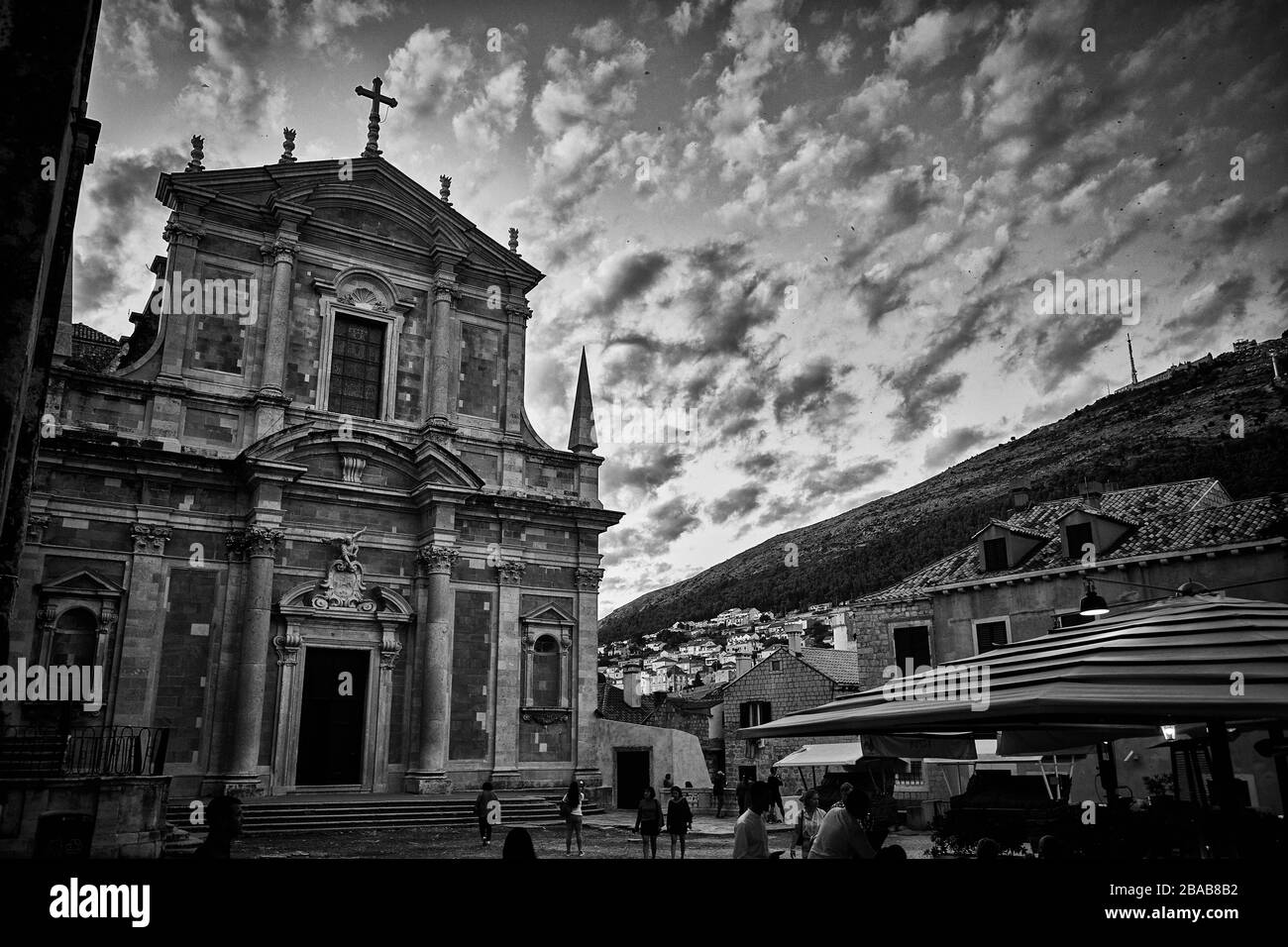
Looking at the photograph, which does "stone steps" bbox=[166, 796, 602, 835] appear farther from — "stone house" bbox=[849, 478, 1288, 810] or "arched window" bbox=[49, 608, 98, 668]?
"stone house" bbox=[849, 478, 1288, 810]

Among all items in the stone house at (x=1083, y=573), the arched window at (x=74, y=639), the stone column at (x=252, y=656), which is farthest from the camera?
the stone house at (x=1083, y=573)

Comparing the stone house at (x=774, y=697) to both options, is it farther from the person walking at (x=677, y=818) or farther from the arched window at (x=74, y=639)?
the arched window at (x=74, y=639)

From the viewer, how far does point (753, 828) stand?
795cm

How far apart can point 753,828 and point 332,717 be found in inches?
671

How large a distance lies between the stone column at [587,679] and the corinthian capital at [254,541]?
842 centimetres

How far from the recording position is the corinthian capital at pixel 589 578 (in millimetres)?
26016

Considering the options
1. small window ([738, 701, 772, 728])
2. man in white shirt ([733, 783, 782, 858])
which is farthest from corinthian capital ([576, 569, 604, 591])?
man in white shirt ([733, 783, 782, 858])

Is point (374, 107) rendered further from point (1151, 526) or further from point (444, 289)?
point (1151, 526)

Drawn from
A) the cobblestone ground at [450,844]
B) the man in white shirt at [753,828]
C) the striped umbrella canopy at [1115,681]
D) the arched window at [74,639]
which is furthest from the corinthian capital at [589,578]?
the striped umbrella canopy at [1115,681]

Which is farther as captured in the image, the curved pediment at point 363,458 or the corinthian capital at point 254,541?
the curved pediment at point 363,458

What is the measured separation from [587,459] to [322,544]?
8026 millimetres

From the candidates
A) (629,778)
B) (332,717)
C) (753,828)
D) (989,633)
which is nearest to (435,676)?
(332,717)
